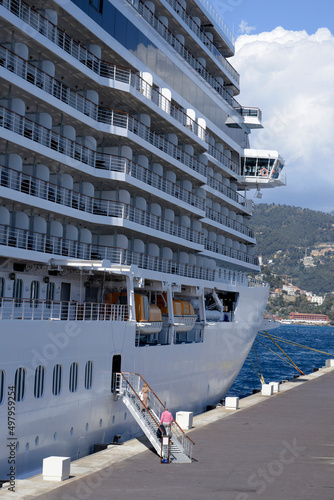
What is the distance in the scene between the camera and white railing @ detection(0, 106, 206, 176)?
24.8 m

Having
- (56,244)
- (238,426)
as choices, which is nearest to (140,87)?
(56,244)

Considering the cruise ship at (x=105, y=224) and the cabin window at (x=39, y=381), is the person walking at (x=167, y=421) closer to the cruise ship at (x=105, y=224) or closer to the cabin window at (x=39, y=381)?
the cruise ship at (x=105, y=224)

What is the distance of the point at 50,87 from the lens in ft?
89.4

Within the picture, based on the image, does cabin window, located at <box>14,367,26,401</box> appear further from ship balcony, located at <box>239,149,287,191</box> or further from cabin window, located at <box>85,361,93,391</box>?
ship balcony, located at <box>239,149,287,191</box>

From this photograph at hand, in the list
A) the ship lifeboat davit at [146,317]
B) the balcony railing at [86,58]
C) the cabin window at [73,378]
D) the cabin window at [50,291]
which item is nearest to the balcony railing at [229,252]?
the balcony railing at [86,58]

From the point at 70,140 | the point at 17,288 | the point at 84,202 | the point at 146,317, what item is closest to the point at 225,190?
the point at 146,317

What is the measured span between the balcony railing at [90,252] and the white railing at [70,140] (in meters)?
3.66

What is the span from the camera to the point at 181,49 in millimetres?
42594

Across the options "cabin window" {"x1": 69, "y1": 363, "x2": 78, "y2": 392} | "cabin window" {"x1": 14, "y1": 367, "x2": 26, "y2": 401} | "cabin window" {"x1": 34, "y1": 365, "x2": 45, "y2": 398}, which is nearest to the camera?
"cabin window" {"x1": 14, "y1": 367, "x2": 26, "y2": 401}

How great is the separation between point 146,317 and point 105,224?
465 centimetres

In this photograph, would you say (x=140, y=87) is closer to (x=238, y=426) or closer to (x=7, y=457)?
(x=238, y=426)

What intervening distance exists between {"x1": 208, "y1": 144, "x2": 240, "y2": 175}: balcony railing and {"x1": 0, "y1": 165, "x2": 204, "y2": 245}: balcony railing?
8.71 m

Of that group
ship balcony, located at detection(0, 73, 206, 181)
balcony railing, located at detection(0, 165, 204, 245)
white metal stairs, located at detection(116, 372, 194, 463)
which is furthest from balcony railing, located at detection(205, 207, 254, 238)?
white metal stairs, located at detection(116, 372, 194, 463)

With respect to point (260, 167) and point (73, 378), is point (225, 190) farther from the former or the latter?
point (73, 378)
